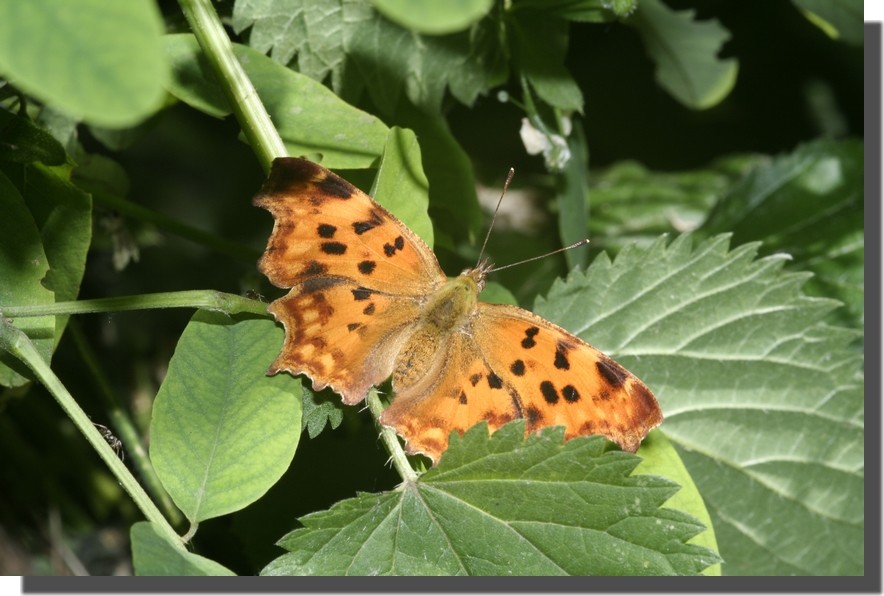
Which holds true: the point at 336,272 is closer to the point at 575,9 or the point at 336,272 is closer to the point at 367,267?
the point at 367,267

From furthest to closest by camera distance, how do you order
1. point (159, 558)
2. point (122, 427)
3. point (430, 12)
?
point (122, 427) < point (159, 558) < point (430, 12)

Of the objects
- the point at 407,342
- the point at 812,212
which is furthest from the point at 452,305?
the point at 812,212

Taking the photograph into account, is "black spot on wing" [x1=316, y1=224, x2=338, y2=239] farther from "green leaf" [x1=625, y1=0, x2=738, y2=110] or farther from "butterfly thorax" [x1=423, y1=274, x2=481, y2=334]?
"green leaf" [x1=625, y1=0, x2=738, y2=110]

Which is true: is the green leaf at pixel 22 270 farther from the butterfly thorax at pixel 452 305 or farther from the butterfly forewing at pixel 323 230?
Answer: the butterfly thorax at pixel 452 305

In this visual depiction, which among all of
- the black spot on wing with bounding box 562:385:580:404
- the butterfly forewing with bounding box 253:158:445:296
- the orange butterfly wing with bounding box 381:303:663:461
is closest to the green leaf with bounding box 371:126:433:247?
the butterfly forewing with bounding box 253:158:445:296

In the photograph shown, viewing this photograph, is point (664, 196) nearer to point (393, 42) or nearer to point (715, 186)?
point (715, 186)

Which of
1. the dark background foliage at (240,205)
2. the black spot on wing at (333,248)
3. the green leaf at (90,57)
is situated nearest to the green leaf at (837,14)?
the dark background foliage at (240,205)
